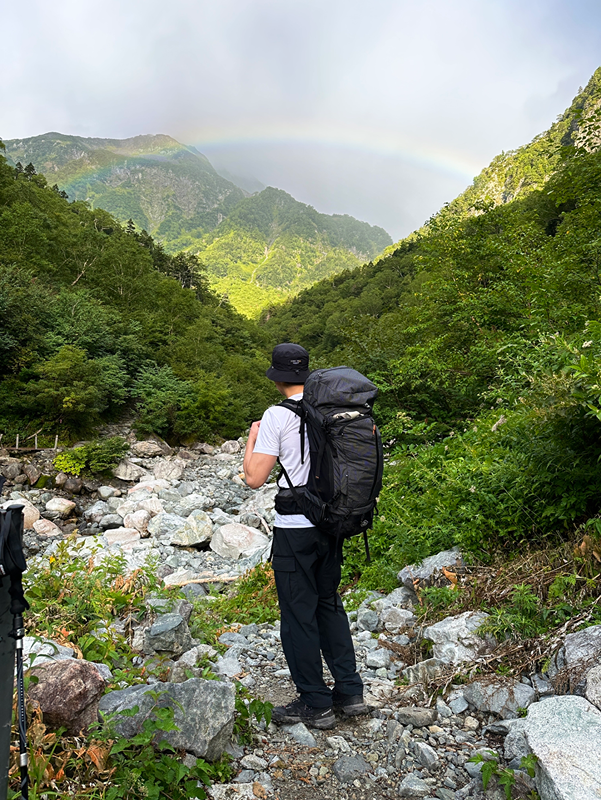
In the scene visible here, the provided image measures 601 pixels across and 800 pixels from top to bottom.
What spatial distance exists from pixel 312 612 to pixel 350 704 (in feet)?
2.19

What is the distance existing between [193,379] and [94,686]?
27.6 meters

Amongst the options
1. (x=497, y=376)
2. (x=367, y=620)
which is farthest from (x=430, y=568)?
(x=497, y=376)

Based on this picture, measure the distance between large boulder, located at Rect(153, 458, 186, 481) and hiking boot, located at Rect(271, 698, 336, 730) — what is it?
13.8 meters

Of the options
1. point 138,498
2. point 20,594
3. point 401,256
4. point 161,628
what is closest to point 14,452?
point 138,498

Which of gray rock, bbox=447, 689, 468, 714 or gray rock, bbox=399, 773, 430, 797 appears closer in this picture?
gray rock, bbox=399, 773, 430, 797

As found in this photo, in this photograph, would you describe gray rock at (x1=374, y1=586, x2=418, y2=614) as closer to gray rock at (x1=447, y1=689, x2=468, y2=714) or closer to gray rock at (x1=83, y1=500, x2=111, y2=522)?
gray rock at (x1=447, y1=689, x2=468, y2=714)

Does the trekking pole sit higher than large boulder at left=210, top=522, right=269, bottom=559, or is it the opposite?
the trekking pole

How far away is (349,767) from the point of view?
2.31m

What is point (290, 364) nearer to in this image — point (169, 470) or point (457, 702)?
point (457, 702)

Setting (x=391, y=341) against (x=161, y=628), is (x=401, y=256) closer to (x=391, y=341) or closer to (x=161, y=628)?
(x=391, y=341)

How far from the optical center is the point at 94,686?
2207 millimetres

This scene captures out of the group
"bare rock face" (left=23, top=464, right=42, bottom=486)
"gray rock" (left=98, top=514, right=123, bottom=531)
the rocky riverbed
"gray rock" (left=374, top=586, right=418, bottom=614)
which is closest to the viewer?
the rocky riverbed

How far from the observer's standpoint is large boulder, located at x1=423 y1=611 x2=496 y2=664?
289 cm

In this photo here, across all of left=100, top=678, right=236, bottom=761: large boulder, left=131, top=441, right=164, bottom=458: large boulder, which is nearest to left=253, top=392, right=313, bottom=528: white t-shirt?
→ left=100, top=678, right=236, bottom=761: large boulder
